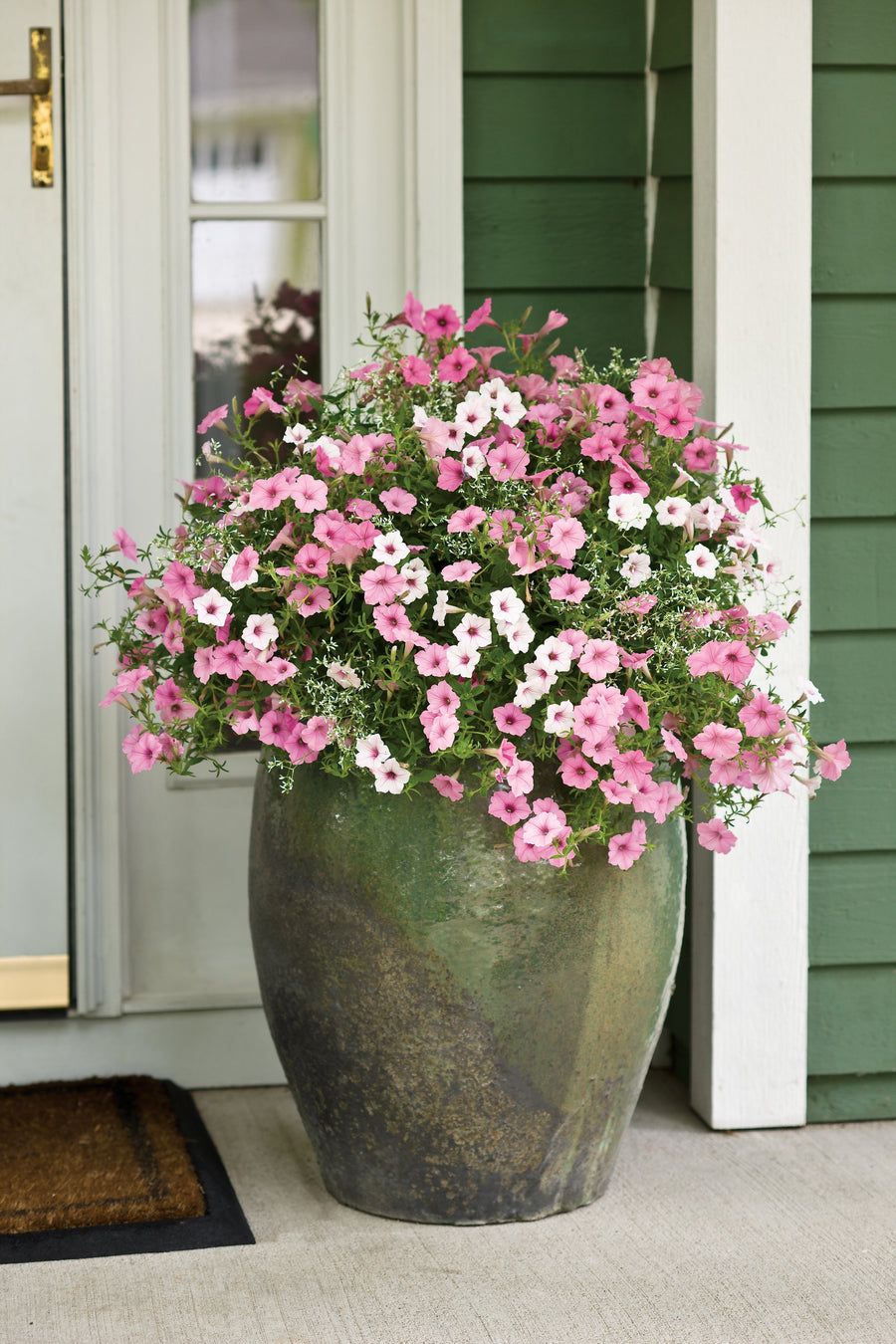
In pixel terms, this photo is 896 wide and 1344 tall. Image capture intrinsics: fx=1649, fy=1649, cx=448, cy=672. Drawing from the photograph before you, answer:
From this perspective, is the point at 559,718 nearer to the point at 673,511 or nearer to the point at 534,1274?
the point at 673,511

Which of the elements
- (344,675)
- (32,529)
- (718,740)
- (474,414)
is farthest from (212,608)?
(32,529)

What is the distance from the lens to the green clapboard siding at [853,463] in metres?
2.57

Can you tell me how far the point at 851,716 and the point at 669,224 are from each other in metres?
0.85

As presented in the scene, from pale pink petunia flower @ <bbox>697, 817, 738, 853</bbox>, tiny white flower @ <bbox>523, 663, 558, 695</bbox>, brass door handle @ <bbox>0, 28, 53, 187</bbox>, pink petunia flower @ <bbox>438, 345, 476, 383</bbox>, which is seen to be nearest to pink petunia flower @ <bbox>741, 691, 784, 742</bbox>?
pale pink petunia flower @ <bbox>697, 817, 738, 853</bbox>

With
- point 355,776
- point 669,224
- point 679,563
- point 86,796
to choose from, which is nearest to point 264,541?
point 355,776

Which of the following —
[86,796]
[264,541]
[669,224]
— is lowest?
[86,796]

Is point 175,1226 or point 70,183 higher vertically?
point 70,183

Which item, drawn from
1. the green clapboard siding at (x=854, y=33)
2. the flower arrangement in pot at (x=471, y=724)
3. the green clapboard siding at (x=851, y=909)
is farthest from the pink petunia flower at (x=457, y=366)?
the green clapboard siding at (x=851, y=909)

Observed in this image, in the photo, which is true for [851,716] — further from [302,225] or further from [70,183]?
[70,183]

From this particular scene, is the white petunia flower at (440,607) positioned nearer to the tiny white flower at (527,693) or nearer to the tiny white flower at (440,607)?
the tiny white flower at (440,607)

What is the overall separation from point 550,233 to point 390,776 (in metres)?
1.15

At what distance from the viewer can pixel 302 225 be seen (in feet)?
9.05

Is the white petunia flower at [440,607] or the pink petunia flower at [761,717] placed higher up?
the white petunia flower at [440,607]

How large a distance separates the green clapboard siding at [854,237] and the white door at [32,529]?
1.20 m
